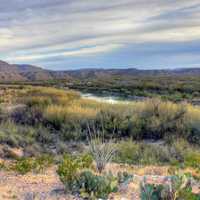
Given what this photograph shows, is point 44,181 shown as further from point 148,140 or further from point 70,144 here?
point 148,140

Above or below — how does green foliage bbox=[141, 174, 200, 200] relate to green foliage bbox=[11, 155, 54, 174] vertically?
above

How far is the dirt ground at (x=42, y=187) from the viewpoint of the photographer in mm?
6234

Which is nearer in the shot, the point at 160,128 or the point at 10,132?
the point at 10,132

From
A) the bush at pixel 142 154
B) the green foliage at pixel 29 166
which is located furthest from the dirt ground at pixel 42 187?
the bush at pixel 142 154

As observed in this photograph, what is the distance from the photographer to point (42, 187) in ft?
22.2

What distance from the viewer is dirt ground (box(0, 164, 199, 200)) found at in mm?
6234

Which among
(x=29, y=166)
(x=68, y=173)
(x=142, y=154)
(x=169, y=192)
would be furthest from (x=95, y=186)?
(x=142, y=154)

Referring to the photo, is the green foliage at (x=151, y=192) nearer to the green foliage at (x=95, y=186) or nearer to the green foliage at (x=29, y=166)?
the green foliage at (x=95, y=186)

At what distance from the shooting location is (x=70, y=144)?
13148 mm

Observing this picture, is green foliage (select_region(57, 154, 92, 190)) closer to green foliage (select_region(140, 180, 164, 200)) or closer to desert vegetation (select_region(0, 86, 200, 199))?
desert vegetation (select_region(0, 86, 200, 199))

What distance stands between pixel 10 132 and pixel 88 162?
594 centimetres

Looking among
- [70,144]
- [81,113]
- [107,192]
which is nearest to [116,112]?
[81,113]

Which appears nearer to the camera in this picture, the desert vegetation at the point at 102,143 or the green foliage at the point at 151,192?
the green foliage at the point at 151,192

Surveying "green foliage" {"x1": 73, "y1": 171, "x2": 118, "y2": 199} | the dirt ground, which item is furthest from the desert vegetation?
the dirt ground
